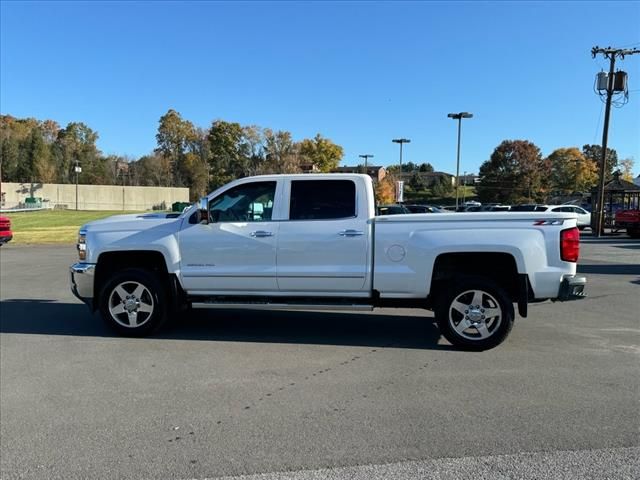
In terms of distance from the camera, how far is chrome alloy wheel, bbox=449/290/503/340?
6.01m

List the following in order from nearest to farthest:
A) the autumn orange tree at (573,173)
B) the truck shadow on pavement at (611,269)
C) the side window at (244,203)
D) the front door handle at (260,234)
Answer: the front door handle at (260,234) < the side window at (244,203) < the truck shadow on pavement at (611,269) < the autumn orange tree at (573,173)

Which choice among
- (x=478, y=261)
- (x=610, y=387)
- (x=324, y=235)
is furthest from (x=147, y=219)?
(x=610, y=387)

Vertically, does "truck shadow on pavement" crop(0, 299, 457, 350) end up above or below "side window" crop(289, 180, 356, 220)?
below

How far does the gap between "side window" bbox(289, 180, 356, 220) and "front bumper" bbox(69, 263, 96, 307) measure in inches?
102

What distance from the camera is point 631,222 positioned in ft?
88.8

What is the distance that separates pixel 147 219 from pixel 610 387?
17.9 ft

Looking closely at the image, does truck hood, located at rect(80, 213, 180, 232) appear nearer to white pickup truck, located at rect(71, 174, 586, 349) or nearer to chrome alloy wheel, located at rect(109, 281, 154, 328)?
white pickup truck, located at rect(71, 174, 586, 349)

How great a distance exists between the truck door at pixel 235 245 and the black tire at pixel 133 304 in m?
0.45

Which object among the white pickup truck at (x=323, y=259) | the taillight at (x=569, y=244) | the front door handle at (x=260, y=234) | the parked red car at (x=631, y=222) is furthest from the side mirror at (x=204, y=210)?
the parked red car at (x=631, y=222)

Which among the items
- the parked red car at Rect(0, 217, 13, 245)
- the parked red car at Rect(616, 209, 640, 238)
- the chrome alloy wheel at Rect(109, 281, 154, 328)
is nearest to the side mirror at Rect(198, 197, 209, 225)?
the chrome alloy wheel at Rect(109, 281, 154, 328)

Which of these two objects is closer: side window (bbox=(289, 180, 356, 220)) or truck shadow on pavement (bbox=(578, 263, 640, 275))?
side window (bbox=(289, 180, 356, 220))

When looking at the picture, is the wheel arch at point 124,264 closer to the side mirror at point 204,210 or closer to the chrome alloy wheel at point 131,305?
the chrome alloy wheel at point 131,305

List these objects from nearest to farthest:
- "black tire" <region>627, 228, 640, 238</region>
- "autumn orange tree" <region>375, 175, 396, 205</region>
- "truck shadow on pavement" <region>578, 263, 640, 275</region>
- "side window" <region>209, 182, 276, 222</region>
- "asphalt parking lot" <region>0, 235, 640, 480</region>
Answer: "asphalt parking lot" <region>0, 235, 640, 480</region> → "side window" <region>209, 182, 276, 222</region> → "truck shadow on pavement" <region>578, 263, 640, 275</region> → "black tire" <region>627, 228, 640, 238</region> → "autumn orange tree" <region>375, 175, 396, 205</region>

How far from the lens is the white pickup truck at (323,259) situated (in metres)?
5.94
